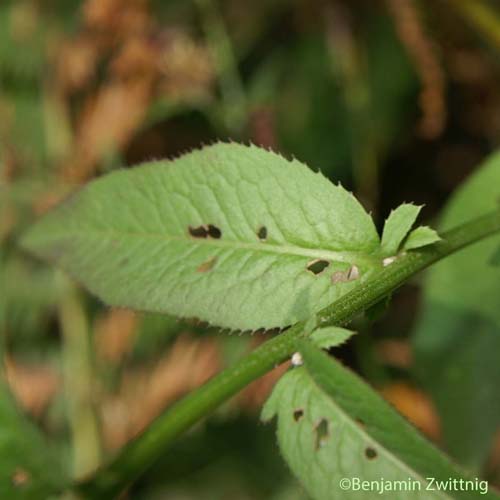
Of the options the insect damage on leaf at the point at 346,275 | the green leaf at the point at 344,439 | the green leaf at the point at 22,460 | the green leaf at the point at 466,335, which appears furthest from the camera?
the green leaf at the point at 466,335

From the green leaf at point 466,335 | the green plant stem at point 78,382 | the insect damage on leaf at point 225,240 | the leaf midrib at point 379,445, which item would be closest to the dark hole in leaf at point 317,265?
the insect damage on leaf at point 225,240

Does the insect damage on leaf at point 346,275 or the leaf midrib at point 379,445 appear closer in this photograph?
the leaf midrib at point 379,445

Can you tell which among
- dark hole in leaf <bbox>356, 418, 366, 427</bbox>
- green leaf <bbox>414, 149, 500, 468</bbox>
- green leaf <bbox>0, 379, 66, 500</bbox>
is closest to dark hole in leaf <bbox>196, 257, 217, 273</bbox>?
dark hole in leaf <bbox>356, 418, 366, 427</bbox>

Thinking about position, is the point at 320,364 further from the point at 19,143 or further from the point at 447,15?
the point at 19,143

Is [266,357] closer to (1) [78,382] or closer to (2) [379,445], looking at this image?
(2) [379,445]

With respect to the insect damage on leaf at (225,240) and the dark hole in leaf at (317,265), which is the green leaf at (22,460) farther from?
the dark hole in leaf at (317,265)
